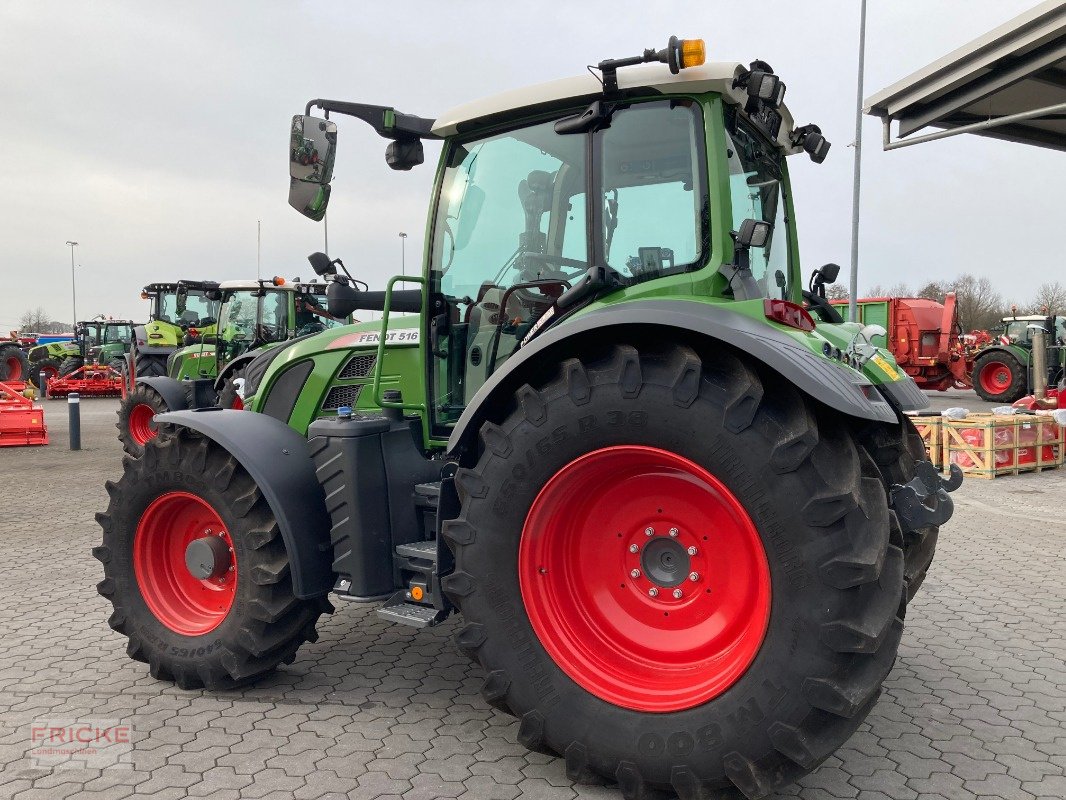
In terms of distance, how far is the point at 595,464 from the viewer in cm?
281

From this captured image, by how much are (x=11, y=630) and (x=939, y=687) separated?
4.80 metres

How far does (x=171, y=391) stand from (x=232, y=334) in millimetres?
1585

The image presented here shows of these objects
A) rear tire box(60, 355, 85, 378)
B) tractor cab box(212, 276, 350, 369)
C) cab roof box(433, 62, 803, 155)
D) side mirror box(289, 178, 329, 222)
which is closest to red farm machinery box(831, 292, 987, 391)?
tractor cab box(212, 276, 350, 369)

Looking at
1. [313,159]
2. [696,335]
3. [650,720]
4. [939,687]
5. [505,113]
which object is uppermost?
[505,113]

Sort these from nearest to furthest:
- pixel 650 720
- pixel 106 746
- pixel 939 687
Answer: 1. pixel 650 720
2. pixel 106 746
3. pixel 939 687

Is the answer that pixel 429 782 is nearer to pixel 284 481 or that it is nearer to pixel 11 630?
pixel 284 481

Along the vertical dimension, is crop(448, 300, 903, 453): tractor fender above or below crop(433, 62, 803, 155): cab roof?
below

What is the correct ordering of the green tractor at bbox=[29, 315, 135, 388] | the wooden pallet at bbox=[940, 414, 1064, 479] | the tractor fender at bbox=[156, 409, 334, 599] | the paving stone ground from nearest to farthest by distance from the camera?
the paving stone ground < the tractor fender at bbox=[156, 409, 334, 599] < the wooden pallet at bbox=[940, 414, 1064, 479] < the green tractor at bbox=[29, 315, 135, 388]

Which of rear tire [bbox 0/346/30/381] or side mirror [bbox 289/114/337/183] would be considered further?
rear tire [bbox 0/346/30/381]

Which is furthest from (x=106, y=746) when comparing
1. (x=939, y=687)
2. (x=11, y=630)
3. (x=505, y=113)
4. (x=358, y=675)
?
(x=939, y=687)

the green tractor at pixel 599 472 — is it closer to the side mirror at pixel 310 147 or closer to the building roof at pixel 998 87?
the side mirror at pixel 310 147

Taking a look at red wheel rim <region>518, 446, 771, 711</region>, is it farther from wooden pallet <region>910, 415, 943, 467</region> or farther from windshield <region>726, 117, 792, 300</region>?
wooden pallet <region>910, 415, 943, 467</region>

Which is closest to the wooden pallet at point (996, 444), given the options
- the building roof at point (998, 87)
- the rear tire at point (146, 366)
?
the building roof at point (998, 87)

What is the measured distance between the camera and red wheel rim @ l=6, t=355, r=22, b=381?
23.7 meters
